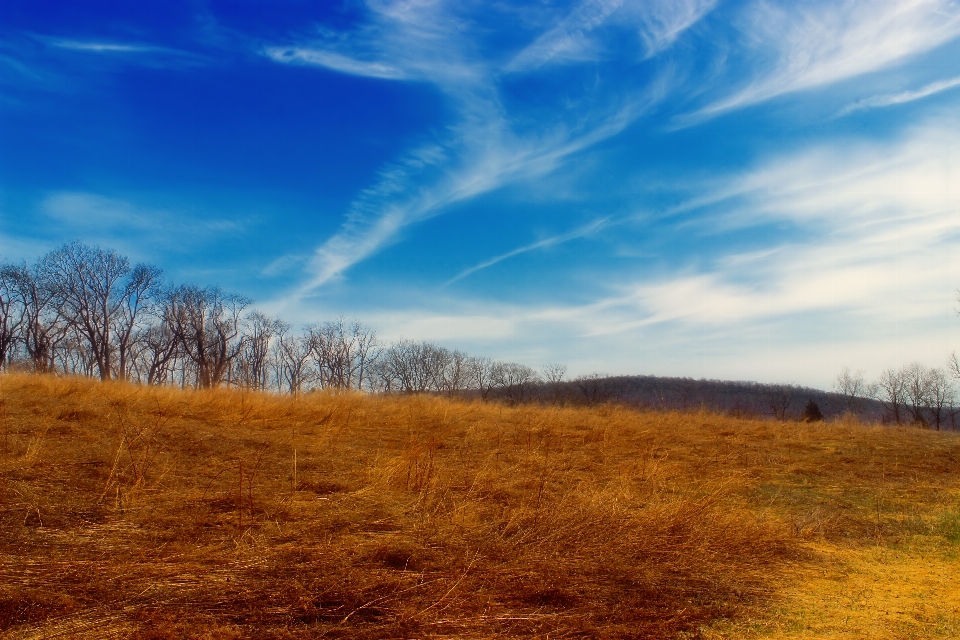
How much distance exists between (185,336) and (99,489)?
141ft

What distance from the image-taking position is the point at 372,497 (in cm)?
572

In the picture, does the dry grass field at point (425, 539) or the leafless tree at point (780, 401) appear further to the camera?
the leafless tree at point (780, 401)

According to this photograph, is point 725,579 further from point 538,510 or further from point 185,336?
point 185,336

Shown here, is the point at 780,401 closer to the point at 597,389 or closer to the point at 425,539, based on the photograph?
the point at 597,389

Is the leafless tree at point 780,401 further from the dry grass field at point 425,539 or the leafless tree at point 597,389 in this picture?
the dry grass field at point 425,539

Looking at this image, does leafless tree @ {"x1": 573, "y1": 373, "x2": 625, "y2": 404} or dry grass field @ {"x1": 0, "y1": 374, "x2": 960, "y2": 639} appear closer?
dry grass field @ {"x1": 0, "y1": 374, "x2": 960, "y2": 639}

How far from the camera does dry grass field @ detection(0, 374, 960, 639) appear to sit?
3.27m

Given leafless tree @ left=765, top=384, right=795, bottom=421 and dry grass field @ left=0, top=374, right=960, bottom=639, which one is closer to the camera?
dry grass field @ left=0, top=374, right=960, bottom=639

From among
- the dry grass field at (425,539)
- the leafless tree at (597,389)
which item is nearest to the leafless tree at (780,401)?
the leafless tree at (597,389)

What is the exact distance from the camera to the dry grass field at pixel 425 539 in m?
3.27

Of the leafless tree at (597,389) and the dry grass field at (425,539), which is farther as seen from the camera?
the leafless tree at (597,389)

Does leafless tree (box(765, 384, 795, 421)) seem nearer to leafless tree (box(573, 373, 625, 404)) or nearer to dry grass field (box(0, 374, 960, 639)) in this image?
leafless tree (box(573, 373, 625, 404))

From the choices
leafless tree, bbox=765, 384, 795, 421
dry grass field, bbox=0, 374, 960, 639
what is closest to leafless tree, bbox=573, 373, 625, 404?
leafless tree, bbox=765, 384, 795, 421

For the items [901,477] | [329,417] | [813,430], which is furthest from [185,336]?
[901,477]
